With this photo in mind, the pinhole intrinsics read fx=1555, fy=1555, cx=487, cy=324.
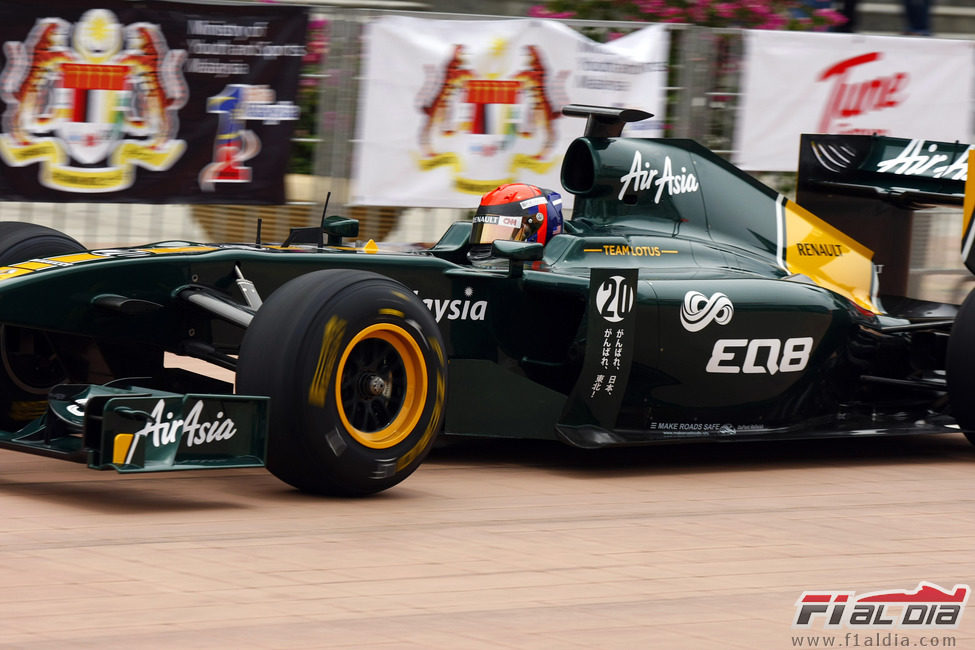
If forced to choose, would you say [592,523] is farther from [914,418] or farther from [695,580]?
[914,418]

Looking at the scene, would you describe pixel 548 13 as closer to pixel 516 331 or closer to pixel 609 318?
pixel 516 331

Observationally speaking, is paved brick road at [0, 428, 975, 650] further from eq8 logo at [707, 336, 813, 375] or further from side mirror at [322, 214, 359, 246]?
side mirror at [322, 214, 359, 246]

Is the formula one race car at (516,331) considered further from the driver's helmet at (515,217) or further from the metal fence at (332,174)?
the metal fence at (332,174)

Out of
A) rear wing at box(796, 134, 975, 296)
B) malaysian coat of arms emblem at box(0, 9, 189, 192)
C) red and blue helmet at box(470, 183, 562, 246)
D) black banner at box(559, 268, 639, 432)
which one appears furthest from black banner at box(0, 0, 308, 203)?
black banner at box(559, 268, 639, 432)

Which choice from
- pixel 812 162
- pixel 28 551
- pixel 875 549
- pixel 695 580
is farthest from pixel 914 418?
pixel 28 551

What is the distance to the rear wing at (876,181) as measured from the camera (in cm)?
826

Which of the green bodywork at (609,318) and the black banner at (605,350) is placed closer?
the green bodywork at (609,318)

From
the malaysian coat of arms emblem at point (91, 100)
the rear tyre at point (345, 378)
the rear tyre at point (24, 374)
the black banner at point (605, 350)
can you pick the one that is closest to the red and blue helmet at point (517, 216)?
the black banner at point (605, 350)

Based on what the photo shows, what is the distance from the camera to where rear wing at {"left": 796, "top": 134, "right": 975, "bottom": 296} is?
8.26 metres

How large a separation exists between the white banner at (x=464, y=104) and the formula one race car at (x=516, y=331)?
2411mm

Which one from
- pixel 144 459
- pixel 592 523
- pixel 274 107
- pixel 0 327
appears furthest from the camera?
pixel 274 107

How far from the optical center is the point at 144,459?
5.09 meters

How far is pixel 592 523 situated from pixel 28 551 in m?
1.96

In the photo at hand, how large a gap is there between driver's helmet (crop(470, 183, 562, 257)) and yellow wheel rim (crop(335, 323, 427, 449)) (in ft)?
4.42
